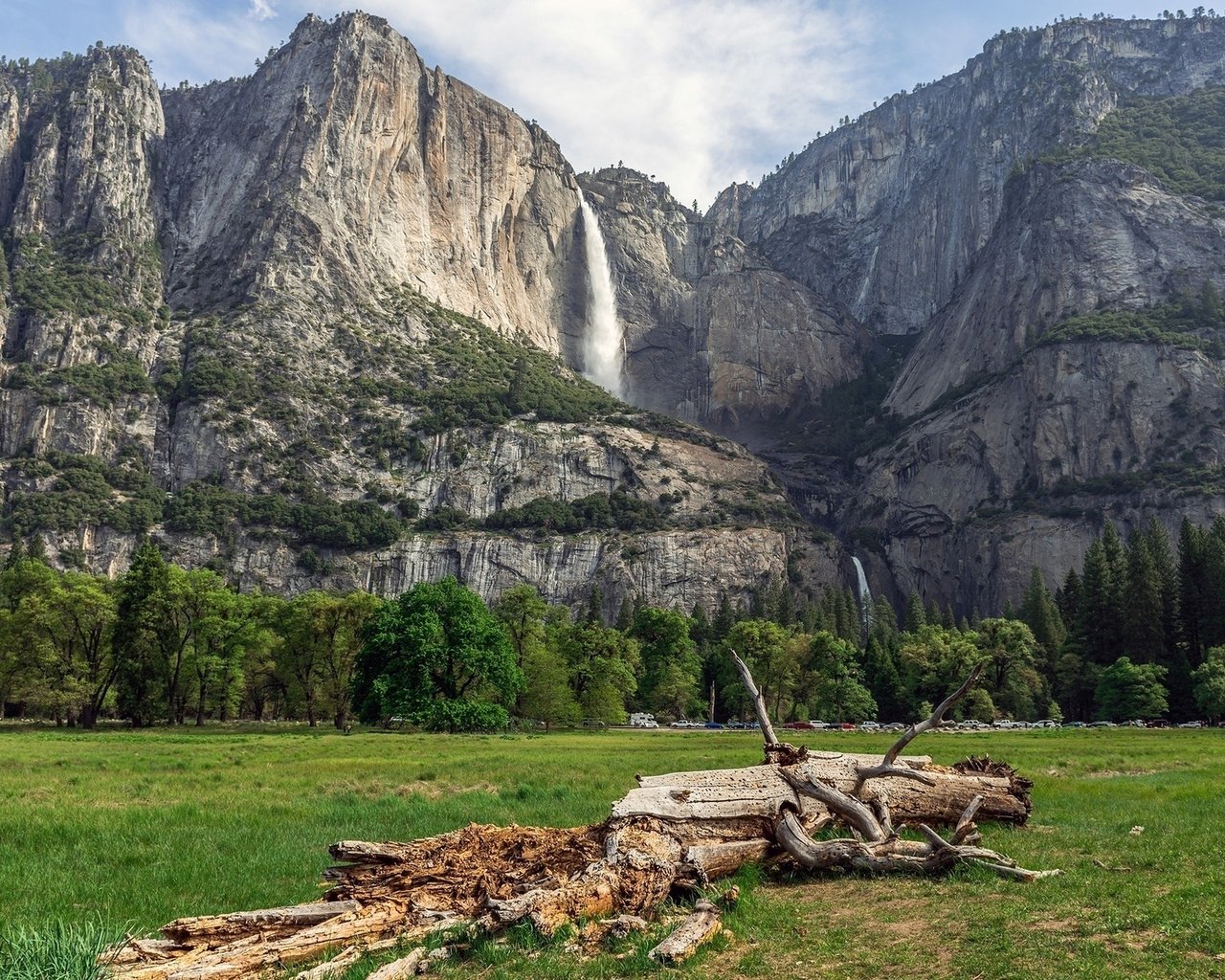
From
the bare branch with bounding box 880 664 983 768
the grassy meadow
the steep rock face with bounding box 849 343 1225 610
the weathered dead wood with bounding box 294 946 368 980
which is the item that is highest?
the steep rock face with bounding box 849 343 1225 610

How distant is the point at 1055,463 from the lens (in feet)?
568

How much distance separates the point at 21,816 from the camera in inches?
768

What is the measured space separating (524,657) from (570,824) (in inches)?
2359

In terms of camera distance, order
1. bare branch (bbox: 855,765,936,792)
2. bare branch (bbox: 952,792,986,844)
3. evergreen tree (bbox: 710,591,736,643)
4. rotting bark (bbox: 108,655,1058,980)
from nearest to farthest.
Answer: rotting bark (bbox: 108,655,1058,980), bare branch (bbox: 952,792,986,844), bare branch (bbox: 855,765,936,792), evergreen tree (bbox: 710,591,736,643)

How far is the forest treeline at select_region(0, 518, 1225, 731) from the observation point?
6288 centimetres

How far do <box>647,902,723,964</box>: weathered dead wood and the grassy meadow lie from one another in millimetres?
153

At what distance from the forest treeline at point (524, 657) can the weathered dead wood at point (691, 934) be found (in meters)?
34.6

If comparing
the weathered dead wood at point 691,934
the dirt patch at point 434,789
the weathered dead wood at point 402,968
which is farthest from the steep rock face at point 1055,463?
the weathered dead wood at point 402,968

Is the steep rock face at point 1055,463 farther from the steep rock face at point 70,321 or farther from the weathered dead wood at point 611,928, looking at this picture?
the weathered dead wood at point 611,928

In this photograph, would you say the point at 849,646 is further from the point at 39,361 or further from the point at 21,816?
the point at 39,361

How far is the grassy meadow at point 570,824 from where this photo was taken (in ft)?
33.2

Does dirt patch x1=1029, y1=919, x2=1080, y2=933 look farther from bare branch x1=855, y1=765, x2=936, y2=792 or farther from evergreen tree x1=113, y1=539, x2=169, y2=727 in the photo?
evergreen tree x1=113, y1=539, x2=169, y2=727

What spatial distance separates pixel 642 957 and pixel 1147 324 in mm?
194381

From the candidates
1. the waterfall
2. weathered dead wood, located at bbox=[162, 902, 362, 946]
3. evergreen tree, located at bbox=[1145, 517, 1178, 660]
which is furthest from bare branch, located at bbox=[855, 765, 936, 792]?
the waterfall
